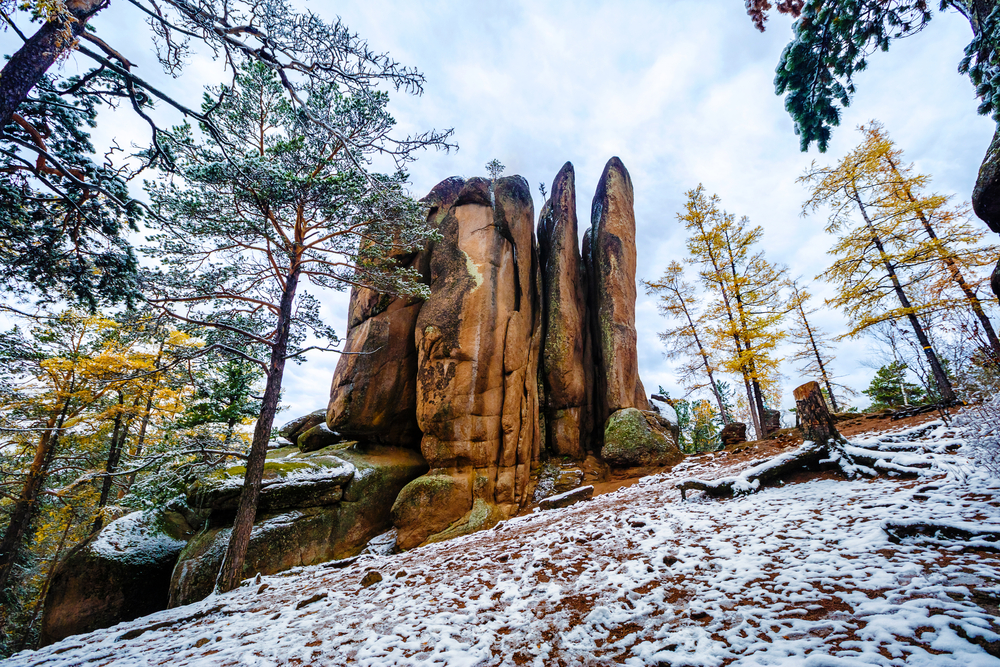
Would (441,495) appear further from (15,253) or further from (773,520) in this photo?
(15,253)

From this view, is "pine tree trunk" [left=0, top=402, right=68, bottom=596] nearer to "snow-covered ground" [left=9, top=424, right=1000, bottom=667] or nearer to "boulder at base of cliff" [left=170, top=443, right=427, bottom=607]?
"boulder at base of cliff" [left=170, top=443, right=427, bottom=607]

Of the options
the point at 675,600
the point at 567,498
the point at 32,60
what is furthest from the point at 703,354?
the point at 32,60

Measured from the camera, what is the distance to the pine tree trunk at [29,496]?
11.1 meters

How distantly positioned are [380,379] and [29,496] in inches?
443

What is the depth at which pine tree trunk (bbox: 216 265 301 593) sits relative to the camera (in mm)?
6652

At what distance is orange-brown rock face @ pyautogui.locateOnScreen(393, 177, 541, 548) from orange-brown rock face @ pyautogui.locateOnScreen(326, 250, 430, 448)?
3.60ft

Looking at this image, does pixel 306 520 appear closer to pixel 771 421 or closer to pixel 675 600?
pixel 675 600

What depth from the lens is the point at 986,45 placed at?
3.61m

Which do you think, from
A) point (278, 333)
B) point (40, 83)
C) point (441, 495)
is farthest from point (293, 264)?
point (441, 495)

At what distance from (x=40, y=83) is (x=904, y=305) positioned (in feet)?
65.6

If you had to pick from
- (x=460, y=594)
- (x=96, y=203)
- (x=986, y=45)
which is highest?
(x=986, y=45)

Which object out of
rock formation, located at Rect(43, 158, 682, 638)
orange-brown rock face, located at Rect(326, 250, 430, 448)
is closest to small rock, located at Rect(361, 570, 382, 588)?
rock formation, located at Rect(43, 158, 682, 638)

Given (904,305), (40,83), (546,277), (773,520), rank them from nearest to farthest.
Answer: (773,520), (40,83), (904,305), (546,277)

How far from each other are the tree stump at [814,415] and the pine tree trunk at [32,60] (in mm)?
10230
